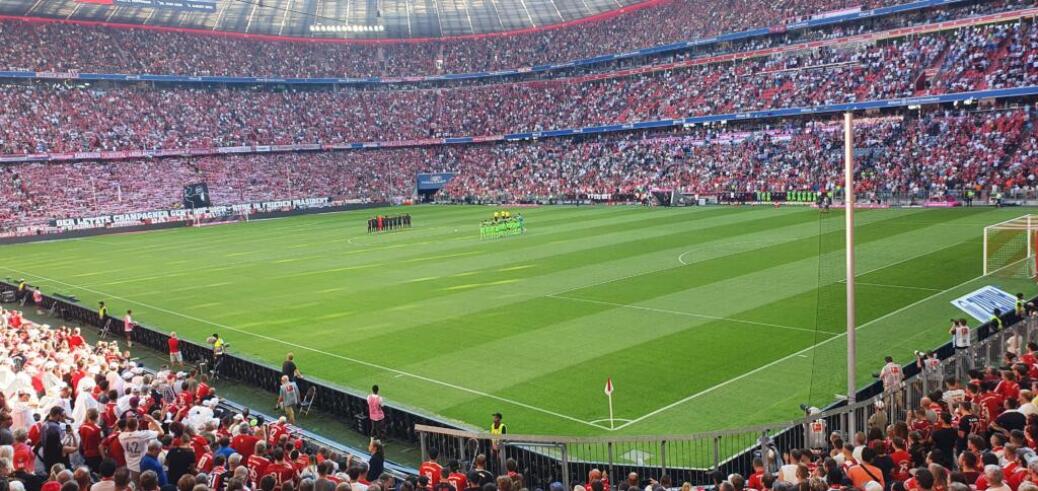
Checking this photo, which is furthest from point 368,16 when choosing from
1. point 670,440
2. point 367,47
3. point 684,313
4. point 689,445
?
point 670,440

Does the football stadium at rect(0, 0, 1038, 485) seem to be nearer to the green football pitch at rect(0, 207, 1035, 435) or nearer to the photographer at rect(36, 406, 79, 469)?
the photographer at rect(36, 406, 79, 469)

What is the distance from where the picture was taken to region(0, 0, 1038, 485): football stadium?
11430mm

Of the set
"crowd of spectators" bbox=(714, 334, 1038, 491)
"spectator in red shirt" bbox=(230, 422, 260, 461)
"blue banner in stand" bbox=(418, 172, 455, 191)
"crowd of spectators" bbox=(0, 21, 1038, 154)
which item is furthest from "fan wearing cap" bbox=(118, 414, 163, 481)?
"blue banner in stand" bbox=(418, 172, 455, 191)

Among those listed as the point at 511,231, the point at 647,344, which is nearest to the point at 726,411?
the point at 647,344

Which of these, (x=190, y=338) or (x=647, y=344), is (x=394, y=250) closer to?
(x=190, y=338)

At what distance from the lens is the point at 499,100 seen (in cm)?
9131

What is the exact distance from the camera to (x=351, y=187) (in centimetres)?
8494

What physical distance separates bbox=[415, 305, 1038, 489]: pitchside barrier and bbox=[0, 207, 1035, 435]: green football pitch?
3.57 feet

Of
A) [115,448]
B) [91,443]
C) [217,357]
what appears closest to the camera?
[115,448]

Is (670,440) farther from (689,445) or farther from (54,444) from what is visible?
(54,444)

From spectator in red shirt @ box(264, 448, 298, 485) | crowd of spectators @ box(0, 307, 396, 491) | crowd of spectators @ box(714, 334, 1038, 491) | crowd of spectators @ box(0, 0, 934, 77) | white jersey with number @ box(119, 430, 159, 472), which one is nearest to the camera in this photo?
crowd of spectators @ box(714, 334, 1038, 491)

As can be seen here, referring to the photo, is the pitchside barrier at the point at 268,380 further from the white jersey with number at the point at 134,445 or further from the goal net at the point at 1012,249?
the goal net at the point at 1012,249

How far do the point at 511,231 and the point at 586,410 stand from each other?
31.1m

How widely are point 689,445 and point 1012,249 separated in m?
16.4
